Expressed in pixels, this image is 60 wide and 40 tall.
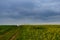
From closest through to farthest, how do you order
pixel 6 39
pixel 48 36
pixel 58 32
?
pixel 6 39, pixel 48 36, pixel 58 32

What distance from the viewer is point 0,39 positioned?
33.3 meters

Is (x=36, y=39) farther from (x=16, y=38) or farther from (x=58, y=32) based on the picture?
(x=58, y=32)

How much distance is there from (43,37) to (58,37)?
3.15 metres

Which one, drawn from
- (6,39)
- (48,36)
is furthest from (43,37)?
(6,39)

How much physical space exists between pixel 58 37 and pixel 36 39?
15.9 feet

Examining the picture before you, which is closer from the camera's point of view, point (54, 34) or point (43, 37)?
point (43, 37)

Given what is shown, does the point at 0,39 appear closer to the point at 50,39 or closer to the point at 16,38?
the point at 16,38

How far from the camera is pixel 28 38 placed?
34.5 m

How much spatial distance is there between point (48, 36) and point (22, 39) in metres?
5.59

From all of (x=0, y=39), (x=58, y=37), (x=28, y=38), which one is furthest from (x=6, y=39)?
(x=58, y=37)

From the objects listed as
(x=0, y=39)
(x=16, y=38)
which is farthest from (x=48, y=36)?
(x=0, y=39)

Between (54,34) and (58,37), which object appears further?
(54,34)

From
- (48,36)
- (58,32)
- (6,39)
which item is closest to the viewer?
(6,39)

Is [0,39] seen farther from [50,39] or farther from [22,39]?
[50,39]
